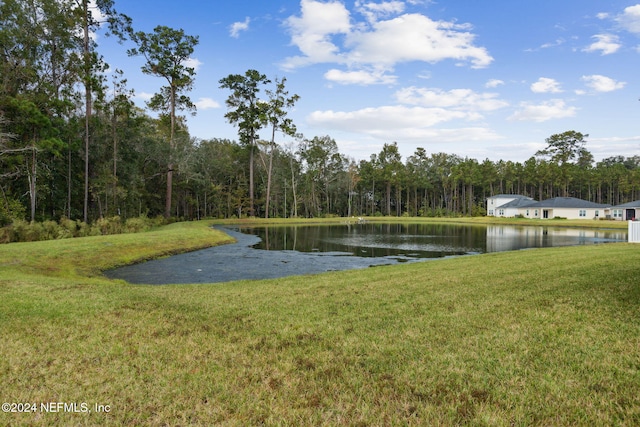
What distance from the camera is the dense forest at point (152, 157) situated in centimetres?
2433

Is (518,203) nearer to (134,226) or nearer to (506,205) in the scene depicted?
(506,205)

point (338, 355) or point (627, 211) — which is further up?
point (627, 211)

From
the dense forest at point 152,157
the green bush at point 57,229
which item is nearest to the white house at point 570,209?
the dense forest at point 152,157

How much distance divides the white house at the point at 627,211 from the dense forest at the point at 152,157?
23882mm

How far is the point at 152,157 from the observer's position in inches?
1607

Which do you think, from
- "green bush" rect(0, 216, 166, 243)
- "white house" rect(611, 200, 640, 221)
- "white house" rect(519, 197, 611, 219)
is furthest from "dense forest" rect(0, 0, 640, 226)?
"white house" rect(611, 200, 640, 221)

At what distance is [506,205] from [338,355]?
79.9 meters

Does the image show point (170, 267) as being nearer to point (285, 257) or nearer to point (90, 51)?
point (285, 257)

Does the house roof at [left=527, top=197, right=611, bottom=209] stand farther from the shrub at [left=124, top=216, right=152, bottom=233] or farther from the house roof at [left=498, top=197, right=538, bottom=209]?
the shrub at [left=124, top=216, right=152, bottom=233]

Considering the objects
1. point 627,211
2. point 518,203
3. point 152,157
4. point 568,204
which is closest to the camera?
point 152,157

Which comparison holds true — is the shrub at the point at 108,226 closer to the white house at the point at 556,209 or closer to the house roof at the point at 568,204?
the white house at the point at 556,209

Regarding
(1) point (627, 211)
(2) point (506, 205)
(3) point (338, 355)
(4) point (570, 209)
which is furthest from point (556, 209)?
(3) point (338, 355)

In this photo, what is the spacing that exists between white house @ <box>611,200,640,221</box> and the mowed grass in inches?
2592

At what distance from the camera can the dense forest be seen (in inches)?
958
